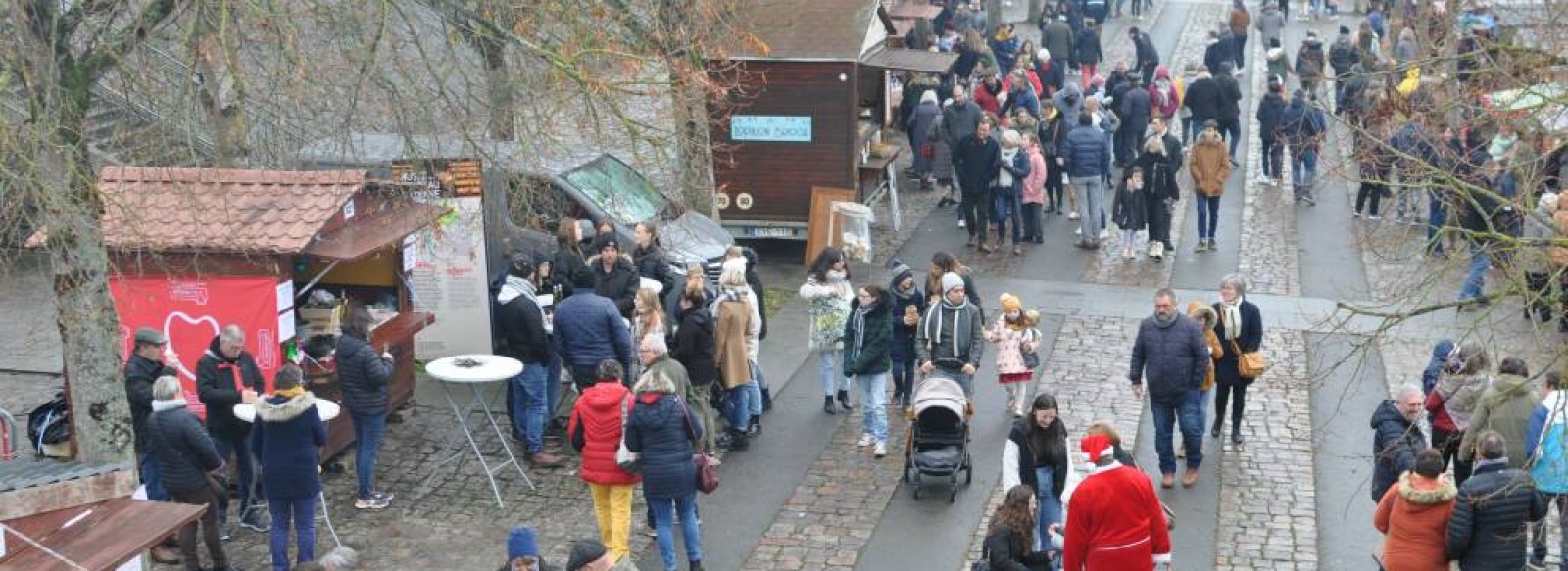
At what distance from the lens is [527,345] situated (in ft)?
45.6

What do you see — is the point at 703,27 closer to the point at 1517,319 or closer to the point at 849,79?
the point at 849,79

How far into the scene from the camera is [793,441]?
1470 cm

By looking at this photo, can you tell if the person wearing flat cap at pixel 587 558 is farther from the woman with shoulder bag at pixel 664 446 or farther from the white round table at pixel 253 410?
the white round table at pixel 253 410

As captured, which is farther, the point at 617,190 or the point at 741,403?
the point at 617,190

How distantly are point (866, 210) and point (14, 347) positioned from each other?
338 inches

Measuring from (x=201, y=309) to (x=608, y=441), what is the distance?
3.38 metres

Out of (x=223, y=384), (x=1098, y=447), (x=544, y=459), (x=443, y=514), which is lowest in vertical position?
(x=443, y=514)

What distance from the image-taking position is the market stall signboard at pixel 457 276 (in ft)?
51.2

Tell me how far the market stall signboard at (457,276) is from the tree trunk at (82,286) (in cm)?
449


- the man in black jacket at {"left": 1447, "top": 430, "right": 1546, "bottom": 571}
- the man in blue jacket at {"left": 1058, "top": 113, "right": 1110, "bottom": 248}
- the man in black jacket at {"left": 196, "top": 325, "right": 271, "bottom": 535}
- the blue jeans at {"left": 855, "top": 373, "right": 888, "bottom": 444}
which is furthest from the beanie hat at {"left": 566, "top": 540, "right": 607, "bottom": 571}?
the man in blue jacket at {"left": 1058, "top": 113, "right": 1110, "bottom": 248}

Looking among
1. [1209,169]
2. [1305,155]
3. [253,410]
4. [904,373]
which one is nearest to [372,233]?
[253,410]

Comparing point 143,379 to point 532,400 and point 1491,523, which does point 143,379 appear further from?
point 1491,523

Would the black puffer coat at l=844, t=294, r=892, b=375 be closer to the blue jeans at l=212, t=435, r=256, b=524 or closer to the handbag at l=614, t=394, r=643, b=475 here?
the handbag at l=614, t=394, r=643, b=475

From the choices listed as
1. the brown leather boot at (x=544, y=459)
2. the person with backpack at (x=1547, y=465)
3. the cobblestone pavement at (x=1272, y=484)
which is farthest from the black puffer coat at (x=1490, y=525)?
the brown leather boot at (x=544, y=459)
